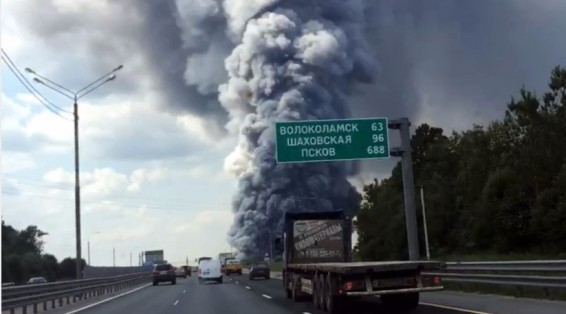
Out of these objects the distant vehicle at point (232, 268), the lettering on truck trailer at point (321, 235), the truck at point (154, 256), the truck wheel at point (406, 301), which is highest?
the truck at point (154, 256)

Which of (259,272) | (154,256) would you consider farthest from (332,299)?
(154,256)

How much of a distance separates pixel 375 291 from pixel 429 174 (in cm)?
7651

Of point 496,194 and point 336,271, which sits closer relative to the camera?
point 336,271

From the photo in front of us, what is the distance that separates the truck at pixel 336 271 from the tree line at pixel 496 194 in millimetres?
25742

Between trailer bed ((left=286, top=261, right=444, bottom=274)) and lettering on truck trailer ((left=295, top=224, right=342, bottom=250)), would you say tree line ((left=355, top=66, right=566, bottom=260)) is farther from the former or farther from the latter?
trailer bed ((left=286, top=261, right=444, bottom=274))

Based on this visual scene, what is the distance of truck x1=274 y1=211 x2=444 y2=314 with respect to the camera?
749 inches

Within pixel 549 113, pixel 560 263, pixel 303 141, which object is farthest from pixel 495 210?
pixel 560 263

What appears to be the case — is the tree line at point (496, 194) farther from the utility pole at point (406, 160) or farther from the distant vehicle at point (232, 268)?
the utility pole at point (406, 160)

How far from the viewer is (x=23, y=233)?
14050 cm

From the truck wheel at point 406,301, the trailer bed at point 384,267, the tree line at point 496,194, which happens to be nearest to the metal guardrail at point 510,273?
the trailer bed at point 384,267

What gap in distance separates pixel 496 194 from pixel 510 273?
43622mm

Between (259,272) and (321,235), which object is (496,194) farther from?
(321,235)

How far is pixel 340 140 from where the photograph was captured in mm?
30984

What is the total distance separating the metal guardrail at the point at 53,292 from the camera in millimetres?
23672
